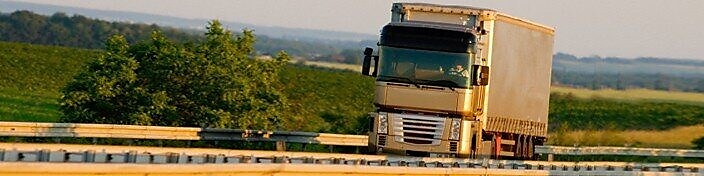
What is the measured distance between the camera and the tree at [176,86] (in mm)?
45656

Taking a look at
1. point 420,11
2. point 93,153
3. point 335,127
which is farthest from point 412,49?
point 335,127

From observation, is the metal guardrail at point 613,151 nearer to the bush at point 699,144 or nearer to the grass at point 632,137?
the grass at point 632,137

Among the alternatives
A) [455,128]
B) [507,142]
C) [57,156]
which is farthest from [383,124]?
[57,156]

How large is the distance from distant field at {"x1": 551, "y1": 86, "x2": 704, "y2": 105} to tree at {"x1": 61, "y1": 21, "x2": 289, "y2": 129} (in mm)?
53934

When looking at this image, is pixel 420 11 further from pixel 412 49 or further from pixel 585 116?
pixel 585 116

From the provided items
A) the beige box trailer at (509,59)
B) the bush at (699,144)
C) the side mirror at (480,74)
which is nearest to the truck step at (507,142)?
the beige box trailer at (509,59)

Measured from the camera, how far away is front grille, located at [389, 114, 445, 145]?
34625mm

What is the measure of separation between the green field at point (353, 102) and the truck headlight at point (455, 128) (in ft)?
103

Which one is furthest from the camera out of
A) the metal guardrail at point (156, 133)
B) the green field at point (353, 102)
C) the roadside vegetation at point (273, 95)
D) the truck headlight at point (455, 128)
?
the green field at point (353, 102)

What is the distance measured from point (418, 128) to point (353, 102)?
66.7 metres

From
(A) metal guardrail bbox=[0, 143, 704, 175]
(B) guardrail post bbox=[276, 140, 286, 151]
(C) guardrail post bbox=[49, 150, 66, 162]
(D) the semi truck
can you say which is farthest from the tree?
(C) guardrail post bbox=[49, 150, 66, 162]

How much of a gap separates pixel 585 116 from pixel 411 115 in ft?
216

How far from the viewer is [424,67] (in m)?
33.8

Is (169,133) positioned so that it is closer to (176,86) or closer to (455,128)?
(176,86)
